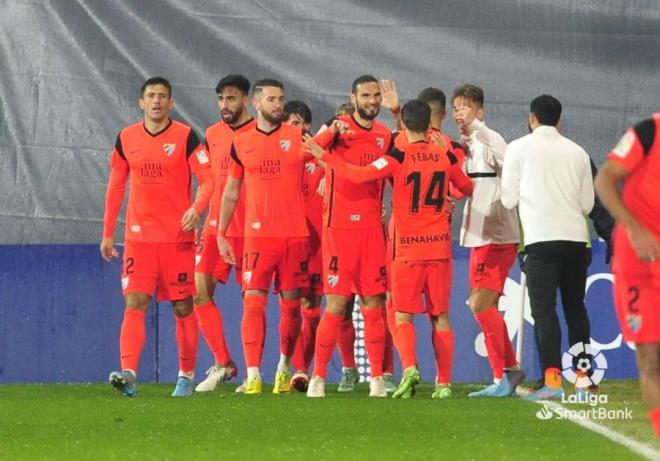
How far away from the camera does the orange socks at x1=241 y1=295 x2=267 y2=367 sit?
11766mm

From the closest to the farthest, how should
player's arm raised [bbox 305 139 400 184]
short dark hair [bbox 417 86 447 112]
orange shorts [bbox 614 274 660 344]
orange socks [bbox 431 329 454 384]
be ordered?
orange shorts [bbox 614 274 660 344] → player's arm raised [bbox 305 139 400 184] → orange socks [bbox 431 329 454 384] → short dark hair [bbox 417 86 447 112]

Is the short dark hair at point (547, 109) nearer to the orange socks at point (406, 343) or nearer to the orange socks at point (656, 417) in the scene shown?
the orange socks at point (406, 343)

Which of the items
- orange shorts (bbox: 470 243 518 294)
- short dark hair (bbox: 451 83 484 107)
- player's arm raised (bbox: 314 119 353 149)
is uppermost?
short dark hair (bbox: 451 83 484 107)

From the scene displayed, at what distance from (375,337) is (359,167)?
49.6 inches

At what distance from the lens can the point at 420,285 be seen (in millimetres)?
11172

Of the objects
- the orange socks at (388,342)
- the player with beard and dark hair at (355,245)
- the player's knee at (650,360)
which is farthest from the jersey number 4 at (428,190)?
the player's knee at (650,360)

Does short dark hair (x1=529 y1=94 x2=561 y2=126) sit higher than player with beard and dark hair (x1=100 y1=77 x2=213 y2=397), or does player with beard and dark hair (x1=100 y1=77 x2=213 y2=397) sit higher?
short dark hair (x1=529 y1=94 x2=561 y2=126)

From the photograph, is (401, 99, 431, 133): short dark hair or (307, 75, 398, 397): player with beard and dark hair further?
(307, 75, 398, 397): player with beard and dark hair

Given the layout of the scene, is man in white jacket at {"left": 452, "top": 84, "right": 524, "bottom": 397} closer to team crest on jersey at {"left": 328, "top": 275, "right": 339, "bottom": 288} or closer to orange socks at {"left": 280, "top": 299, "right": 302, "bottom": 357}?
team crest on jersey at {"left": 328, "top": 275, "right": 339, "bottom": 288}

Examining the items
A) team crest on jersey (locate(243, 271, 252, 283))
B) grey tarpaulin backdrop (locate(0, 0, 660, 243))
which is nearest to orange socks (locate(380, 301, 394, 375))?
team crest on jersey (locate(243, 271, 252, 283))

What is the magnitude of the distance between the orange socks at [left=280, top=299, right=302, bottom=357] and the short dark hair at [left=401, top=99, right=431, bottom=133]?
179cm

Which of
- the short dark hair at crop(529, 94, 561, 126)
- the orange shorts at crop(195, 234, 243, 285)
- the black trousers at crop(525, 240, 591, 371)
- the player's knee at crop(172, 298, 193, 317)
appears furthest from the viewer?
the orange shorts at crop(195, 234, 243, 285)

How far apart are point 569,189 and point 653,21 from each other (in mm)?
3884

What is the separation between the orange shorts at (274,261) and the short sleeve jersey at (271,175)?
0.06m
